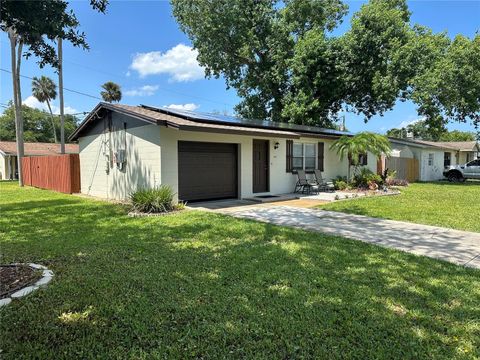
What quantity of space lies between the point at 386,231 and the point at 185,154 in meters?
6.66

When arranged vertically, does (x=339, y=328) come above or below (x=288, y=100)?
below

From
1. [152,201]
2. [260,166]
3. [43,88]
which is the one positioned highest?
[43,88]

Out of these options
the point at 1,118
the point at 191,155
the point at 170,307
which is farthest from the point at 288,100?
the point at 1,118

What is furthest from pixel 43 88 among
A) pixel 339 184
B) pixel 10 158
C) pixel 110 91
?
pixel 339 184

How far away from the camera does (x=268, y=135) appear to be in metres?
11.6

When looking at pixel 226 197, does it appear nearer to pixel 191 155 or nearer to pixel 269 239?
pixel 191 155

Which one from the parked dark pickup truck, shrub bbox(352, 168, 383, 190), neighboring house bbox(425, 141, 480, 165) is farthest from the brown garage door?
neighboring house bbox(425, 141, 480, 165)

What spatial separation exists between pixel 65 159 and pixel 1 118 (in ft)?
141

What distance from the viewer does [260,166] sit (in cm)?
1303

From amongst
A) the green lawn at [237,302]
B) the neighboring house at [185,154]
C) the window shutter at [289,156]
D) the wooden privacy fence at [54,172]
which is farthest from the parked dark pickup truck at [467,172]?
the wooden privacy fence at [54,172]

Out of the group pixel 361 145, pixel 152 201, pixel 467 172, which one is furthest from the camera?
pixel 467 172

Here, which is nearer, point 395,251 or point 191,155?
point 395,251

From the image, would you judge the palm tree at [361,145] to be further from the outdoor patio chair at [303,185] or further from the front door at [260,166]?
the front door at [260,166]

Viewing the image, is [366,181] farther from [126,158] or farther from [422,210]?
[126,158]
